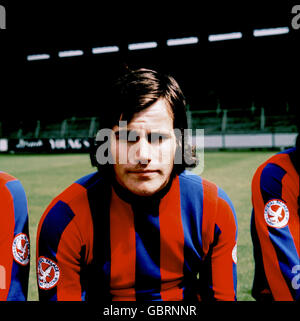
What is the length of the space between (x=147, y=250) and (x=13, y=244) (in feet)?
1.97

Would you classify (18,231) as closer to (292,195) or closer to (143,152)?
(143,152)

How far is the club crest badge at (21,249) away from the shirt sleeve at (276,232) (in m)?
1.06

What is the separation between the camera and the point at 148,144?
4.36 feet

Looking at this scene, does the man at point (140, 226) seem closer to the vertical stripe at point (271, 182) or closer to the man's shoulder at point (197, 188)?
the man's shoulder at point (197, 188)

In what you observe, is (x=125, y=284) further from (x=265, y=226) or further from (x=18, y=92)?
(x=18, y=92)

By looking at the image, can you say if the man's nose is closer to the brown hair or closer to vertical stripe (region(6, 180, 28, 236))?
the brown hair

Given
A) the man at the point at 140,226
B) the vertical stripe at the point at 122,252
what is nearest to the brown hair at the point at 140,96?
the man at the point at 140,226

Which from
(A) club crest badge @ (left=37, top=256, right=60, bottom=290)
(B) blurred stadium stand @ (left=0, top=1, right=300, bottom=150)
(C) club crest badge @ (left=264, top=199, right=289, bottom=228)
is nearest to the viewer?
(A) club crest badge @ (left=37, top=256, right=60, bottom=290)

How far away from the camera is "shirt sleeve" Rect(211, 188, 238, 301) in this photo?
1.48 metres

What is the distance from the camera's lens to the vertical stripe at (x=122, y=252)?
1420mm

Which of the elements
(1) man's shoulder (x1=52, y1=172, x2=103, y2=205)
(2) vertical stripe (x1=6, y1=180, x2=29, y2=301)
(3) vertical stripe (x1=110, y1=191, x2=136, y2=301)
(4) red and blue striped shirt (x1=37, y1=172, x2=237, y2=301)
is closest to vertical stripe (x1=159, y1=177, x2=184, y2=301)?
(4) red and blue striped shirt (x1=37, y1=172, x2=237, y2=301)

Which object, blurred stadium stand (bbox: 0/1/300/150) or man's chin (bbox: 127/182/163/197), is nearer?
man's chin (bbox: 127/182/163/197)

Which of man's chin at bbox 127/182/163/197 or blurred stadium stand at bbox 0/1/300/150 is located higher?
blurred stadium stand at bbox 0/1/300/150

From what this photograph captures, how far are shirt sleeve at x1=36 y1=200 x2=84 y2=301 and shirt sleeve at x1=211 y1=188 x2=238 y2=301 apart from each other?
58 centimetres
